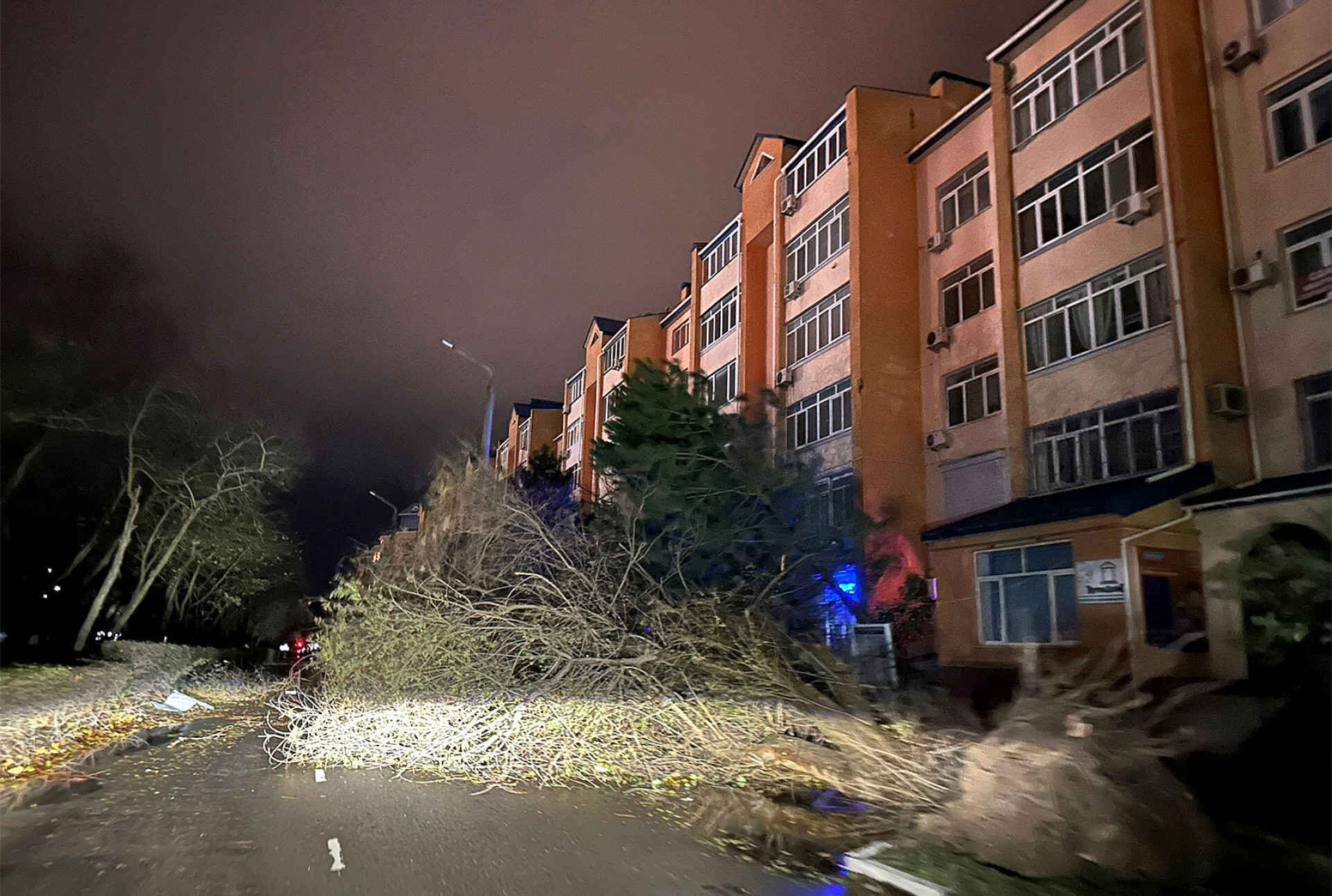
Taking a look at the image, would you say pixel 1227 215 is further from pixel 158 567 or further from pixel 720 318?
pixel 158 567

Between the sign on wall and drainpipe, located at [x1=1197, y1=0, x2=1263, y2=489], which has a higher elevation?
drainpipe, located at [x1=1197, y1=0, x2=1263, y2=489]

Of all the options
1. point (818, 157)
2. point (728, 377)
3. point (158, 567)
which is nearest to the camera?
point (158, 567)

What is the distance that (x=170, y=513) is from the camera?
22.6m

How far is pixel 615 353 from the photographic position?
136 feet

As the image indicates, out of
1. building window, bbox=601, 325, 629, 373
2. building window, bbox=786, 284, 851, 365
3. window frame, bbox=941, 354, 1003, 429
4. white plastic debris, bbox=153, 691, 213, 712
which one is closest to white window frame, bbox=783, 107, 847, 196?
building window, bbox=786, 284, 851, 365

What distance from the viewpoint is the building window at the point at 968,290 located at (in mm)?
20734

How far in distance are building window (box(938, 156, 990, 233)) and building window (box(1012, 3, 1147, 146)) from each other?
1503 mm

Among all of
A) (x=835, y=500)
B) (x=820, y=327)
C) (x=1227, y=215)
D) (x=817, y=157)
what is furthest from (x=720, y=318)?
(x=1227, y=215)

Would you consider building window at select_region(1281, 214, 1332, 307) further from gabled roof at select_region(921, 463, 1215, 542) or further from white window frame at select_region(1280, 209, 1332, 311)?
gabled roof at select_region(921, 463, 1215, 542)

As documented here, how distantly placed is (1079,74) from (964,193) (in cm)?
405

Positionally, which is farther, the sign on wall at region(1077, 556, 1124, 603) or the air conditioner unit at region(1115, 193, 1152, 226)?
the air conditioner unit at region(1115, 193, 1152, 226)

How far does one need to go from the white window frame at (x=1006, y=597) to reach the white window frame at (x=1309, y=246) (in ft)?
17.0

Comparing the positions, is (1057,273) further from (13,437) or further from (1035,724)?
(13,437)

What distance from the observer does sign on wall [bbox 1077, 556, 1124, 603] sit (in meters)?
15.0
